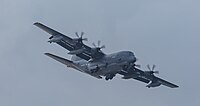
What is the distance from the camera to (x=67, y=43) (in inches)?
4719

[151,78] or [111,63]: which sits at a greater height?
[151,78]

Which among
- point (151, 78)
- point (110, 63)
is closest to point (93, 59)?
point (110, 63)

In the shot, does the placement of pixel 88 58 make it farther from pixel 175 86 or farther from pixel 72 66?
pixel 175 86

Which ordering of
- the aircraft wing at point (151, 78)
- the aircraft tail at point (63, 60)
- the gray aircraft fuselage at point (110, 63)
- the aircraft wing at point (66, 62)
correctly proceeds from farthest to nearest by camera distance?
1. the aircraft wing at point (151, 78)
2. the aircraft tail at point (63, 60)
3. the aircraft wing at point (66, 62)
4. the gray aircraft fuselage at point (110, 63)

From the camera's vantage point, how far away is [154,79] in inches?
5094

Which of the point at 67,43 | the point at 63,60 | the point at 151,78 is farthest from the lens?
the point at 151,78

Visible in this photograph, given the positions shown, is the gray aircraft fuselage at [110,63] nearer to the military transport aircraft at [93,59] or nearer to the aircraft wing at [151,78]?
the military transport aircraft at [93,59]

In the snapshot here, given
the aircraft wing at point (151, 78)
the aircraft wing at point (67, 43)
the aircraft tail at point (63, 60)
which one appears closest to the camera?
the aircraft wing at point (67, 43)

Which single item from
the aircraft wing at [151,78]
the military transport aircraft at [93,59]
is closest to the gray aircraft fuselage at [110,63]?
the military transport aircraft at [93,59]

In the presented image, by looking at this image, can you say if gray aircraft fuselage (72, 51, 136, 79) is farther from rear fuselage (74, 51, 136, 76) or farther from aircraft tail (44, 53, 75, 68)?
aircraft tail (44, 53, 75, 68)

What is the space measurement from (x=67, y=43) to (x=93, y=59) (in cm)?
520

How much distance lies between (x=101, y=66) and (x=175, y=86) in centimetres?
1969

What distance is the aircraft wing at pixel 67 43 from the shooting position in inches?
4545

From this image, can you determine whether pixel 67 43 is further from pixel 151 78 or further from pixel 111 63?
pixel 151 78
